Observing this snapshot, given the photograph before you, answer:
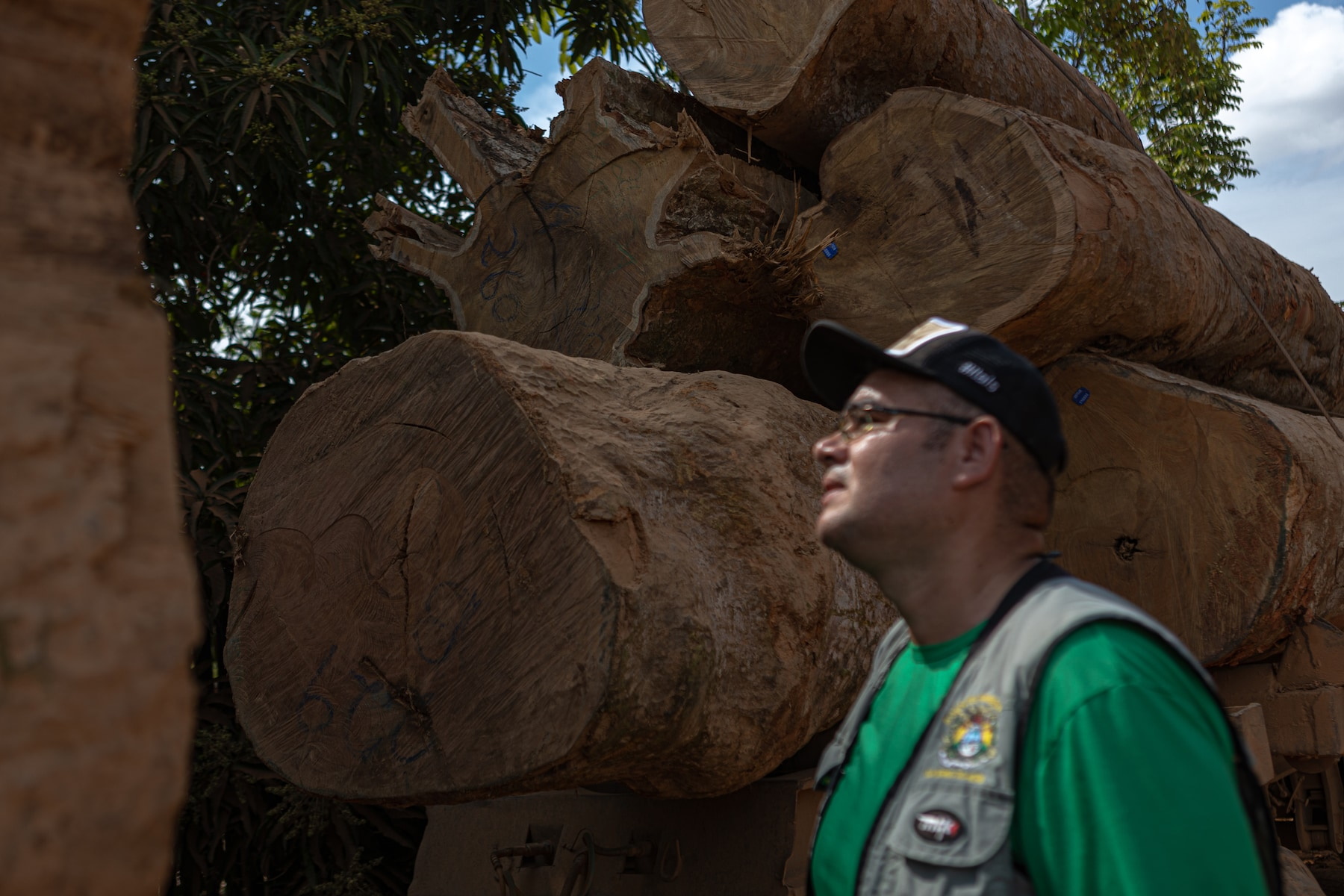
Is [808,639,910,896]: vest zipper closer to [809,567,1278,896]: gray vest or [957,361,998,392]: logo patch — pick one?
[809,567,1278,896]: gray vest

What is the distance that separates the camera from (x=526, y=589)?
2133 mm

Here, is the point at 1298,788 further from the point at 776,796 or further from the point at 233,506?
the point at 233,506

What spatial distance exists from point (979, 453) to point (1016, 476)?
2.1 inches

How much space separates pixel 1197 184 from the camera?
36.7ft

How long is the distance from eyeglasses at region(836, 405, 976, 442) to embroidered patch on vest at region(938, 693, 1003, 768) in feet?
1.17

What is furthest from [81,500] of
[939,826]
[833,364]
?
[833,364]

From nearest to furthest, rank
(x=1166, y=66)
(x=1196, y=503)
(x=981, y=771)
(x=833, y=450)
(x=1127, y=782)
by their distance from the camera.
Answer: (x=1127, y=782) < (x=981, y=771) < (x=833, y=450) < (x=1196, y=503) < (x=1166, y=66)

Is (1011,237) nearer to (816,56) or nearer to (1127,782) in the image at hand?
(816,56)

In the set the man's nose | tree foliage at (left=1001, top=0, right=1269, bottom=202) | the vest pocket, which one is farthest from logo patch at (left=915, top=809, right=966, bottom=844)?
tree foliage at (left=1001, top=0, right=1269, bottom=202)

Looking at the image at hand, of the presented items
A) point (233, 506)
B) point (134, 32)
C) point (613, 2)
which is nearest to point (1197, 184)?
point (613, 2)

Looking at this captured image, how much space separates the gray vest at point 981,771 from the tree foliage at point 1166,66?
8874 millimetres

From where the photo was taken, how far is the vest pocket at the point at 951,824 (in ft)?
3.82

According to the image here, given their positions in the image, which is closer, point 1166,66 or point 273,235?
point 273,235

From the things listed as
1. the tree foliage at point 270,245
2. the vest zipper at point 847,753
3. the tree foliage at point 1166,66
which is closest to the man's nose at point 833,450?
the vest zipper at point 847,753
